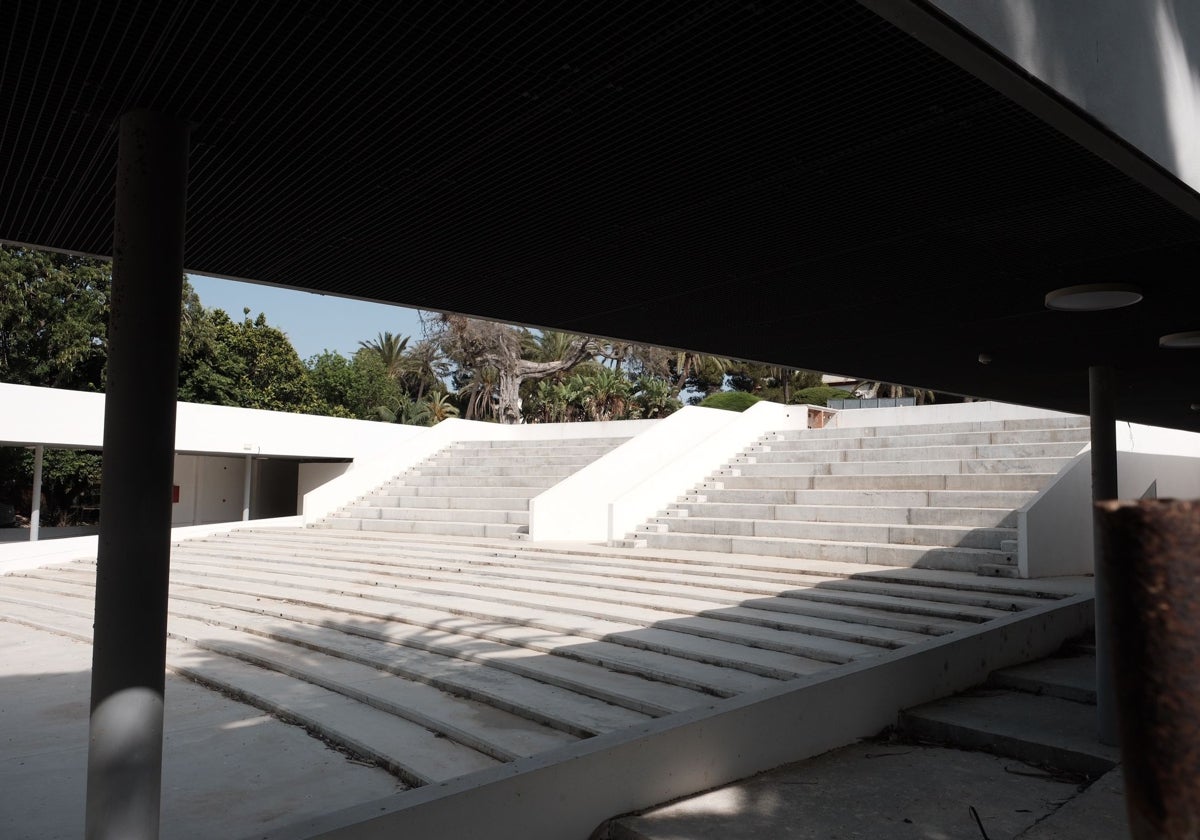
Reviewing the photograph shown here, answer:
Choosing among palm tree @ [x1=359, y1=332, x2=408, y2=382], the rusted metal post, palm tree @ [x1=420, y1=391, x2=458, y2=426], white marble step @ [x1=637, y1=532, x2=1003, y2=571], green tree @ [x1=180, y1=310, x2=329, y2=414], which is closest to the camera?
the rusted metal post

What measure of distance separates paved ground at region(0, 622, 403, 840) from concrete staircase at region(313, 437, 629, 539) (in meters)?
9.86

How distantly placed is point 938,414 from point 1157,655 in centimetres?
2125

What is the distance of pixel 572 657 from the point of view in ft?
26.4

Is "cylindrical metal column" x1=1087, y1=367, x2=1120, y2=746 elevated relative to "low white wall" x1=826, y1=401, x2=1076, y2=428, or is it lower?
lower


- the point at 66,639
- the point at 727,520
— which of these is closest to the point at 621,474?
the point at 727,520

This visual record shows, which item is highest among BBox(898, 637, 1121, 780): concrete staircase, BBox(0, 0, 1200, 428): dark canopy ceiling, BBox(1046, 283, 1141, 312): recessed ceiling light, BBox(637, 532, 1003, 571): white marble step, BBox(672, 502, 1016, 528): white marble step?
BBox(0, 0, 1200, 428): dark canopy ceiling

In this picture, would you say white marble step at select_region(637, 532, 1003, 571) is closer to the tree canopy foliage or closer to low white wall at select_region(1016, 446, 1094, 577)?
low white wall at select_region(1016, 446, 1094, 577)

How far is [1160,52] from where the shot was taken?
3.67 meters

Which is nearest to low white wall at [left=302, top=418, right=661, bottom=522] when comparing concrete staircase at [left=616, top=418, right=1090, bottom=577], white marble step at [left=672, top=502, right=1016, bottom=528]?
concrete staircase at [left=616, top=418, right=1090, bottom=577]

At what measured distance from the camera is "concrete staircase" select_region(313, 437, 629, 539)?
59.7ft

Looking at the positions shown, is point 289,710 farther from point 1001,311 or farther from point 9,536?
point 9,536

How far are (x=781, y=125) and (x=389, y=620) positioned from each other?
8.25 metres

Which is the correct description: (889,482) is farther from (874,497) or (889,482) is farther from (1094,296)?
(1094,296)

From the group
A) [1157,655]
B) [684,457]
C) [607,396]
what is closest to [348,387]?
[607,396]
